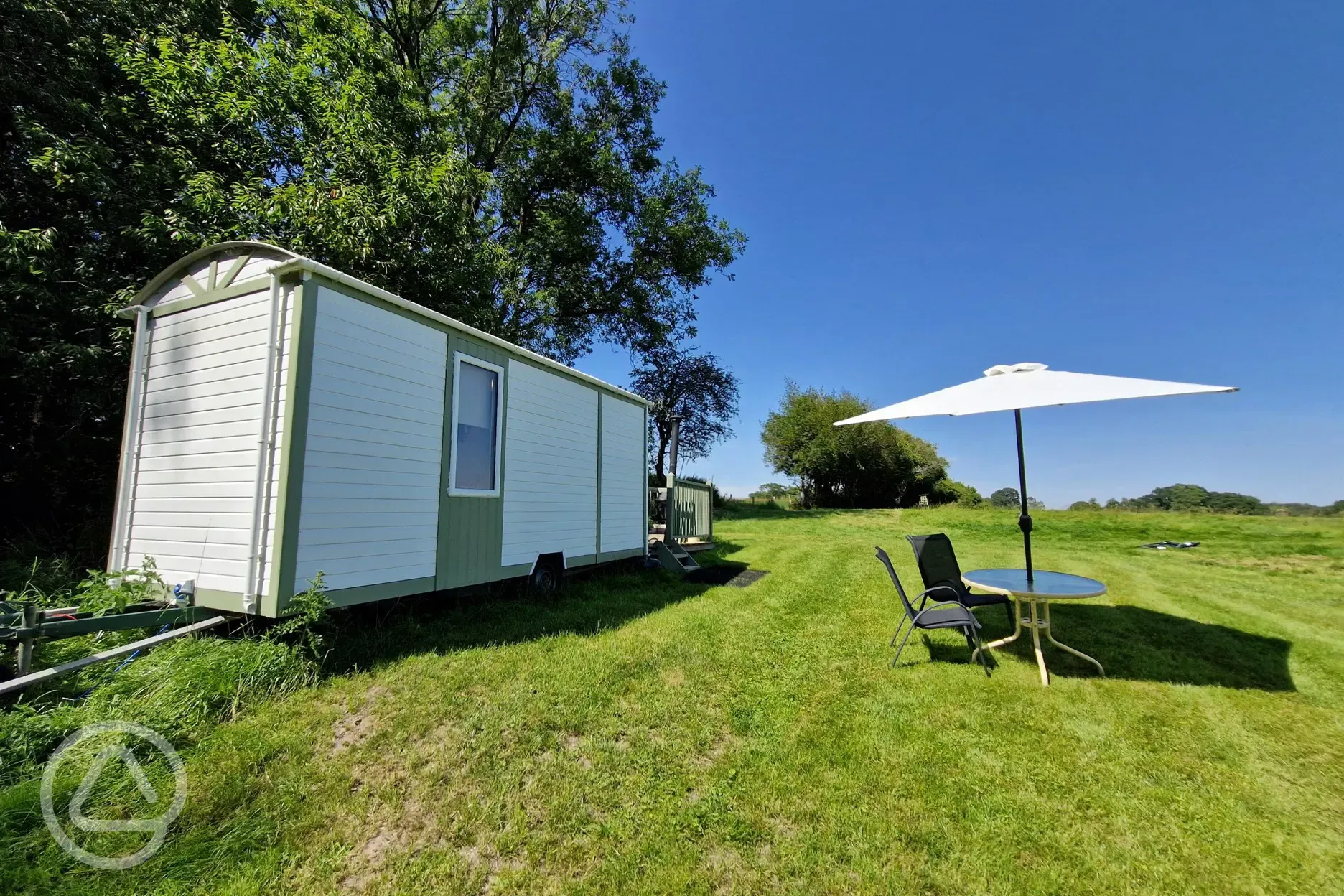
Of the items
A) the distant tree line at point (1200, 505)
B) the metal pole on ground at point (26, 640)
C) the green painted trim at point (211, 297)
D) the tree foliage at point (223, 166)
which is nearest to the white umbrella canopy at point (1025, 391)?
the green painted trim at point (211, 297)

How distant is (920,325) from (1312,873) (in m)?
17.4

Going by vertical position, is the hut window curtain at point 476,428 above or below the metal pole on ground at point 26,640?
above

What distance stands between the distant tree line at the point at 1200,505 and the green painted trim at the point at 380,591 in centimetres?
2235

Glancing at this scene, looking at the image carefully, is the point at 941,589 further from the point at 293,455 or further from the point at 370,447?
the point at 293,455

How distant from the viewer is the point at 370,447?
4133mm

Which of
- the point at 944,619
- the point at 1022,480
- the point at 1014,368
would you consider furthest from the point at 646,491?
the point at 1014,368

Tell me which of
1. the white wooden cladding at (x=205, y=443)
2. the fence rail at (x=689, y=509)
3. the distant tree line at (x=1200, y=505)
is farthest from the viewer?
the distant tree line at (x=1200, y=505)

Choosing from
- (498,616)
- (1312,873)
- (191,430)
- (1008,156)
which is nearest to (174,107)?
(191,430)

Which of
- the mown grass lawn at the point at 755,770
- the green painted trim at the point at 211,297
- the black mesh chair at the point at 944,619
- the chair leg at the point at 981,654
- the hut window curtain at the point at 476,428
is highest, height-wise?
the green painted trim at the point at 211,297

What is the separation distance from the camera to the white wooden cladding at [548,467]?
5.56 metres

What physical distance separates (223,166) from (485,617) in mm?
8117

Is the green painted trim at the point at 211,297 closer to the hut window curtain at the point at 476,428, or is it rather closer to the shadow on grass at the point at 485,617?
the hut window curtain at the point at 476,428

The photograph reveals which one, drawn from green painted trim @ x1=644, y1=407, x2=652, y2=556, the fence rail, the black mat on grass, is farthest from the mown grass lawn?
the fence rail

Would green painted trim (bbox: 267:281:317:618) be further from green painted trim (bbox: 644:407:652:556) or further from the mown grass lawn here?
green painted trim (bbox: 644:407:652:556)
